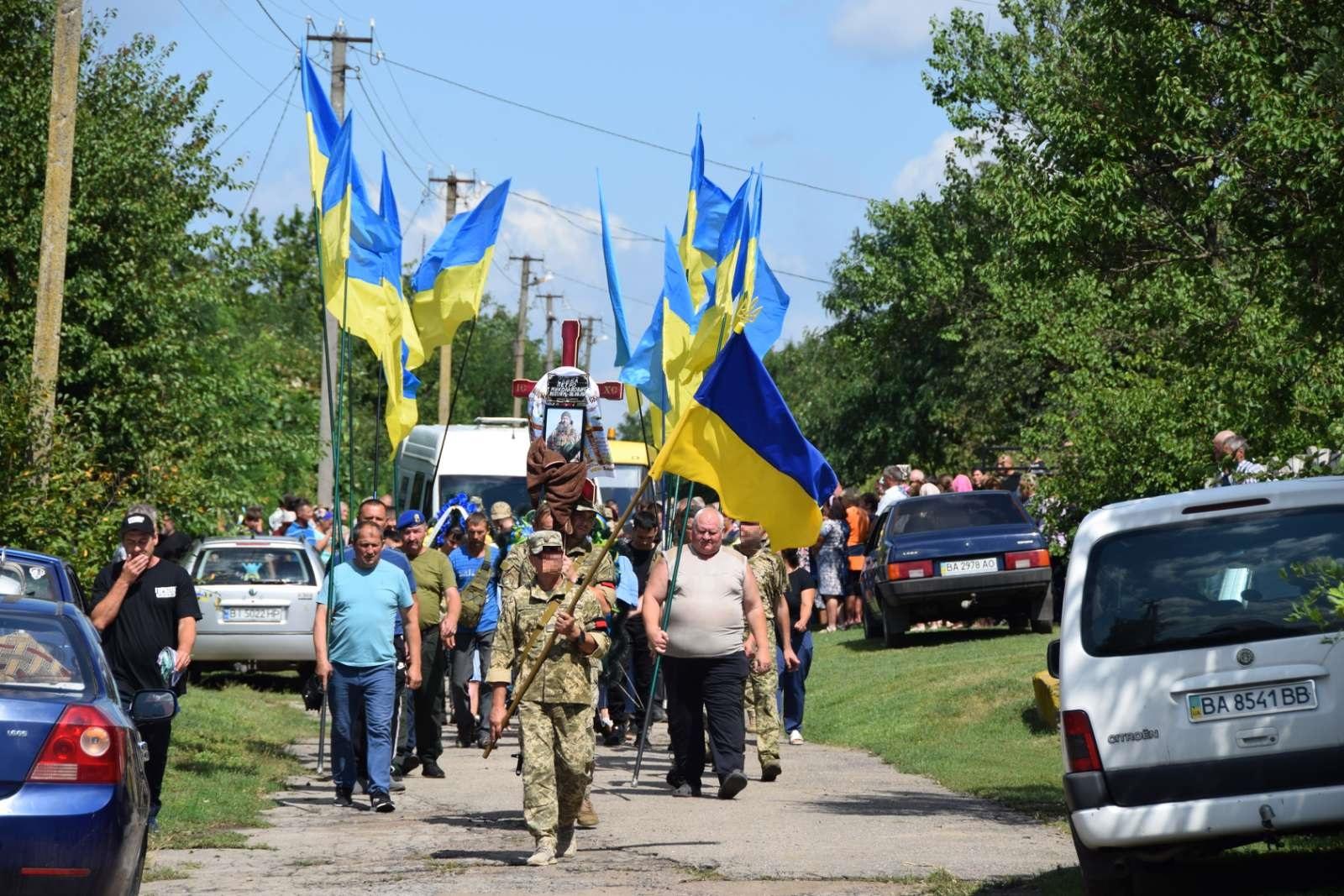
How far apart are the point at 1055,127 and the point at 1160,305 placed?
150 cm

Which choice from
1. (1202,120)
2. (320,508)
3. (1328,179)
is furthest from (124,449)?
(1328,179)

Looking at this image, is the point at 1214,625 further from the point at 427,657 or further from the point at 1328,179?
the point at 427,657

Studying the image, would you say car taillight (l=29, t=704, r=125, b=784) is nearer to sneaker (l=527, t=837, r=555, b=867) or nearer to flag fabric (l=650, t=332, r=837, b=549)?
sneaker (l=527, t=837, r=555, b=867)

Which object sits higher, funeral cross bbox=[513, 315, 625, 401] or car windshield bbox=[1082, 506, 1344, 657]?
funeral cross bbox=[513, 315, 625, 401]

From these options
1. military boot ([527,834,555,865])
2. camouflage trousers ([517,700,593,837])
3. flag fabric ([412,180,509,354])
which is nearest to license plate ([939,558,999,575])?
flag fabric ([412,180,509,354])

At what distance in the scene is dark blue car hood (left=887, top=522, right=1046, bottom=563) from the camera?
23.3 meters

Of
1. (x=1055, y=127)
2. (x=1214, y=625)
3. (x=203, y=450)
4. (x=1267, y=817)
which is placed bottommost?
(x=1267, y=817)

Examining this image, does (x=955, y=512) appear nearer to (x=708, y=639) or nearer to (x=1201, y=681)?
A: (x=708, y=639)

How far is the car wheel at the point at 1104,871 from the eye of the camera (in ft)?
27.6

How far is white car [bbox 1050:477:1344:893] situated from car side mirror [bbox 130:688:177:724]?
369 centimetres

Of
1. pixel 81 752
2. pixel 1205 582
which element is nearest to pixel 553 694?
pixel 1205 582

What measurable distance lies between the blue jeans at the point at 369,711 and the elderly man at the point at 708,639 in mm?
1748

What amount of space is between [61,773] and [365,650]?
6.19m

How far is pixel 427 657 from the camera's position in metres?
15.6
